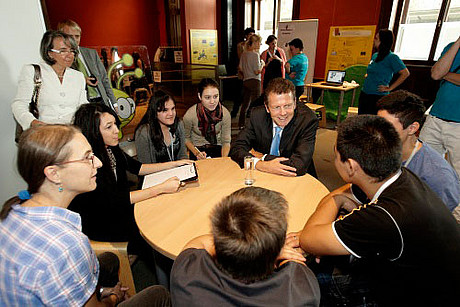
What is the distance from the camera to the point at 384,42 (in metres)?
3.91

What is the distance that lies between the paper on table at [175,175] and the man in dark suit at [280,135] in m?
0.42

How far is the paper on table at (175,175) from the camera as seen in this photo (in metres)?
1.82

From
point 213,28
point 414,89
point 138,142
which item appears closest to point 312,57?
point 414,89

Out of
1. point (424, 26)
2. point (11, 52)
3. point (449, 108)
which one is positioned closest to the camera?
point (11, 52)

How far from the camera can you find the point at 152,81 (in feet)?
16.9

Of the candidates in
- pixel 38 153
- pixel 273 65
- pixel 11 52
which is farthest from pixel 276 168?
pixel 273 65

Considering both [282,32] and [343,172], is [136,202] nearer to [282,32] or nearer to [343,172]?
[343,172]

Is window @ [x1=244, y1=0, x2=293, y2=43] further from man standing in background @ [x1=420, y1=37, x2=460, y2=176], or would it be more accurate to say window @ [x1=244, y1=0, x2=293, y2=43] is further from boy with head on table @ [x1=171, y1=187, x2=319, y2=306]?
boy with head on table @ [x1=171, y1=187, x2=319, y2=306]

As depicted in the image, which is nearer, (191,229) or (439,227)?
(439,227)

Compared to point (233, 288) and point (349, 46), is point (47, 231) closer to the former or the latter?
point (233, 288)

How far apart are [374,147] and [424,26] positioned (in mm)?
6398

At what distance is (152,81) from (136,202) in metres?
3.96

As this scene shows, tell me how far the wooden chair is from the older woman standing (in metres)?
4.49

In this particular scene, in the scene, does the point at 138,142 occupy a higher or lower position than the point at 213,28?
lower
